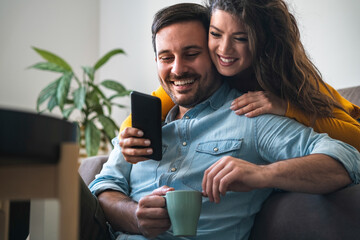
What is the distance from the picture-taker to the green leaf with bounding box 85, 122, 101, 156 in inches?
113

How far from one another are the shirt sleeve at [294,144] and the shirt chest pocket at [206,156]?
2.7 inches

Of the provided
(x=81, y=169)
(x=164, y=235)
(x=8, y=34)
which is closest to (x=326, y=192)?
(x=164, y=235)

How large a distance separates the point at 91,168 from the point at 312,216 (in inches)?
39.6

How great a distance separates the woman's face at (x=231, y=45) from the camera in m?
1.18

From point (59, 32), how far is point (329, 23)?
Answer: 246 cm

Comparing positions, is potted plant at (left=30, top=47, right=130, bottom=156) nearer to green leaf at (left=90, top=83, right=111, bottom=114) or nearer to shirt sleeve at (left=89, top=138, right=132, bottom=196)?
green leaf at (left=90, top=83, right=111, bottom=114)

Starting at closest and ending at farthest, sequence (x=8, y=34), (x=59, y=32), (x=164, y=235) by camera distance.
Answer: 1. (x=164, y=235)
2. (x=8, y=34)
3. (x=59, y=32)

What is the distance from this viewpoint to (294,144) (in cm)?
100

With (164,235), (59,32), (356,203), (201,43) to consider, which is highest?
(59,32)

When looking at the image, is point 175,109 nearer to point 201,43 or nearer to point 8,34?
point 201,43

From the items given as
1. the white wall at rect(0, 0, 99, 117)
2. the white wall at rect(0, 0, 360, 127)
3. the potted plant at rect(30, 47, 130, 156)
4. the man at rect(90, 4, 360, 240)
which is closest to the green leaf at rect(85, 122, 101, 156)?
the potted plant at rect(30, 47, 130, 156)

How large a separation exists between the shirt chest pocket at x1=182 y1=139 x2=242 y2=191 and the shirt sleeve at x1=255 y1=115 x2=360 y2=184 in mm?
68

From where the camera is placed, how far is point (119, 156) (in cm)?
128

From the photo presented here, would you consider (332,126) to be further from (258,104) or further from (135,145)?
(135,145)
